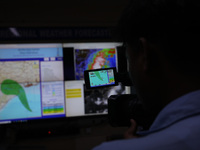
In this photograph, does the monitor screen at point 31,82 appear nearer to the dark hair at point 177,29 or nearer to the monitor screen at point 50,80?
the monitor screen at point 50,80

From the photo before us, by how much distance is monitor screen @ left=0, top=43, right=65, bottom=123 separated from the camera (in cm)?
143

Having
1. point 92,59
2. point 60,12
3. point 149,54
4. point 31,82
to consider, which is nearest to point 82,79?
point 92,59

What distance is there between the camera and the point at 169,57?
0.38m

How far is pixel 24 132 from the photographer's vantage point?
4.82 ft

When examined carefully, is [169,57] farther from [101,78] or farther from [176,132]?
[101,78]

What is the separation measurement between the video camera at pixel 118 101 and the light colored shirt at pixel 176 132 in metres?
0.30

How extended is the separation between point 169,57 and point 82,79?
1.22 metres

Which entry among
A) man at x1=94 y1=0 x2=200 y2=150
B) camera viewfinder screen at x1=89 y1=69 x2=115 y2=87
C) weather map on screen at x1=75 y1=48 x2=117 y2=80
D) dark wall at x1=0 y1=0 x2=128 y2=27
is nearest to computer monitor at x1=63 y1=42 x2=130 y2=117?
weather map on screen at x1=75 y1=48 x2=117 y2=80

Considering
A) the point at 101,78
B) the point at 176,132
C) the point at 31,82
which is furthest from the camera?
the point at 31,82

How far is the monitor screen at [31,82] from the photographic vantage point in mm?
1432

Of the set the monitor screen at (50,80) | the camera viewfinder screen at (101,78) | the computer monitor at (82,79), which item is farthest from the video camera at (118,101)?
the computer monitor at (82,79)

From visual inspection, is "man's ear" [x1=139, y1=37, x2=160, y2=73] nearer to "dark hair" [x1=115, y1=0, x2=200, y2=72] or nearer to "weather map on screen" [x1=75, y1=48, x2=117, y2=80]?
"dark hair" [x1=115, y1=0, x2=200, y2=72]

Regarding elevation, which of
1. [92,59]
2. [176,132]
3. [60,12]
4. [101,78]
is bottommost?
[176,132]

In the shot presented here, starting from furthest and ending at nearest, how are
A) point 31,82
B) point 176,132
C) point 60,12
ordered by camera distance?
point 60,12 → point 31,82 → point 176,132
